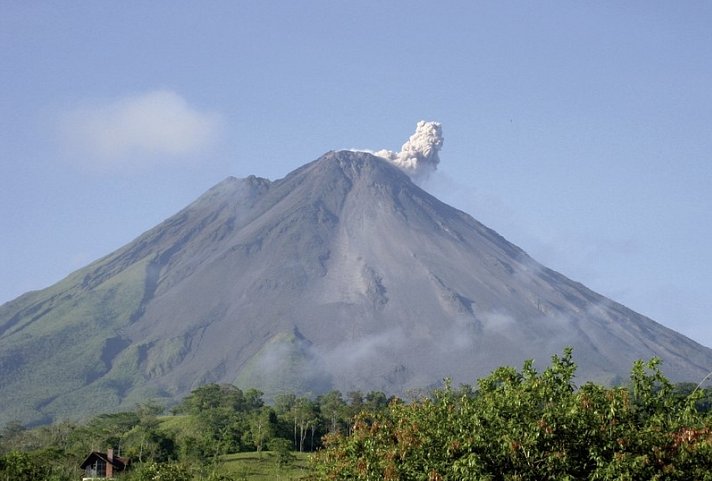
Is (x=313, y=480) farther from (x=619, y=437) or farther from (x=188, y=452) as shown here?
(x=188, y=452)

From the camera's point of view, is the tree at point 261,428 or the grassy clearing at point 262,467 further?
the tree at point 261,428

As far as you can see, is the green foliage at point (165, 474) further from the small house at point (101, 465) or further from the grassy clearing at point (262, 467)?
the small house at point (101, 465)

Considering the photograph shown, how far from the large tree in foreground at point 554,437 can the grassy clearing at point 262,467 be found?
35.2 m

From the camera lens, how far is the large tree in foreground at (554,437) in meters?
25.5

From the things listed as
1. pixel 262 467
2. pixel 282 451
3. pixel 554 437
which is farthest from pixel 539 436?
pixel 282 451

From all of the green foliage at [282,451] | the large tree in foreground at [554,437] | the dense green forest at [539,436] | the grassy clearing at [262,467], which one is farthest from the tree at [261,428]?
the large tree in foreground at [554,437]

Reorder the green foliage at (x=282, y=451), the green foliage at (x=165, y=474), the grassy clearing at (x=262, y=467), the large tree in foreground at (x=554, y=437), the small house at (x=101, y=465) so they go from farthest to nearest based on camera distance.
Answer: the green foliage at (x=282, y=451)
the grassy clearing at (x=262, y=467)
the small house at (x=101, y=465)
the green foliage at (x=165, y=474)
the large tree in foreground at (x=554, y=437)

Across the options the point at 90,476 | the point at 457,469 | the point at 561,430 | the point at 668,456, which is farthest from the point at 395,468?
the point at 90,476

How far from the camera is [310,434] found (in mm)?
93625

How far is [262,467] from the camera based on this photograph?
70.8 m

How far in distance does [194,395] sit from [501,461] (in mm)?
105575

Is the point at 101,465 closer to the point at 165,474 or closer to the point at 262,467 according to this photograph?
the point at 262,467

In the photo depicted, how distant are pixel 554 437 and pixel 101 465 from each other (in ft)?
143

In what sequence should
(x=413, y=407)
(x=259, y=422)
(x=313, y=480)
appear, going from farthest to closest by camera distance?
(x=259, y=422)
(x=313, y=480)
(x=413, y=407)
